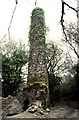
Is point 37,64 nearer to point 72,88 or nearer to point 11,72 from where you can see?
point 11,72

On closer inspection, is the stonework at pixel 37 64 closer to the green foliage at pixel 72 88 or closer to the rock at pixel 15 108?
the rock at pixel 15 108

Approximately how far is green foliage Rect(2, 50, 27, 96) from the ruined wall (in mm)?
3056

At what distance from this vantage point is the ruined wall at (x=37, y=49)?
6.52 m

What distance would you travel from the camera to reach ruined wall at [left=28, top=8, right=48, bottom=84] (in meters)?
6.52

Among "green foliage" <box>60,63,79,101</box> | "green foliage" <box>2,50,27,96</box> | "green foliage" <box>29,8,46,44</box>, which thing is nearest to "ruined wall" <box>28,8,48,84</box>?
"green foliage" <box>29,8,46,44</box>

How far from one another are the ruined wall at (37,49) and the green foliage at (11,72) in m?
3.06

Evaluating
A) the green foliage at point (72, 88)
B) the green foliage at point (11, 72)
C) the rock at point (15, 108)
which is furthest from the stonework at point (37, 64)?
the green foliage at point (72, 88)

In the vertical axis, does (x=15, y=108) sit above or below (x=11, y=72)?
below

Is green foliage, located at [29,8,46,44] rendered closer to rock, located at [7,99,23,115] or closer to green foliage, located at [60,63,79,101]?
rock, located at [7,99,23,115]

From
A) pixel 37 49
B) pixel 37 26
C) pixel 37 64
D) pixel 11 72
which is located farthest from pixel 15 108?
pixel 37 26

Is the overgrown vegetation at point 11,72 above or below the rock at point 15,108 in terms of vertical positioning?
above

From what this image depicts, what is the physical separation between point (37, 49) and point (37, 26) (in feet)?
5.83

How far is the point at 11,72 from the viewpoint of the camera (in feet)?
31.4

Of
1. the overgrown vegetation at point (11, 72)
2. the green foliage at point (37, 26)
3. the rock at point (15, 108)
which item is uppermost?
the green foliage at point (37, 26)
